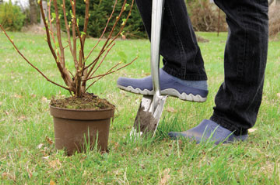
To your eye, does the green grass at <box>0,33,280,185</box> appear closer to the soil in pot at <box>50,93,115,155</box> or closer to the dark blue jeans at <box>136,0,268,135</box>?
the soil in pot at <box>50,93,115,155</box>

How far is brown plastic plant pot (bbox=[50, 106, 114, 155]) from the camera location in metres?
1.57

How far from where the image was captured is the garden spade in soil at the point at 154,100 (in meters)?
1.79

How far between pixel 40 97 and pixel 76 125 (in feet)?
5.57

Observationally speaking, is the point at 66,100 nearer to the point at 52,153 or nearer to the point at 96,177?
the point at 52,153

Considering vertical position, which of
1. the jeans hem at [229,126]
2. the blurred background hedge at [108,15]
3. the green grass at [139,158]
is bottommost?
the green grass at [139,158]

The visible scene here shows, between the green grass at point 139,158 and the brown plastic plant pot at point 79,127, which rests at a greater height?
the brown plastic plant pot at point 79,127

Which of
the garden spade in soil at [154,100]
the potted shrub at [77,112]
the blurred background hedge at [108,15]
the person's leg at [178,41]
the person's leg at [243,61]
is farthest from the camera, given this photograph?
the blurred background hedge at [108,15]

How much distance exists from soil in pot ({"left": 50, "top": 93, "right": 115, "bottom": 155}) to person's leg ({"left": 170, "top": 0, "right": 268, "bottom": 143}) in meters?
0.52

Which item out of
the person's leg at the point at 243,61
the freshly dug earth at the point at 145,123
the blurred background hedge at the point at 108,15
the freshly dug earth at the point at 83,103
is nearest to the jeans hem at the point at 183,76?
the person's leg at the point at 243,61

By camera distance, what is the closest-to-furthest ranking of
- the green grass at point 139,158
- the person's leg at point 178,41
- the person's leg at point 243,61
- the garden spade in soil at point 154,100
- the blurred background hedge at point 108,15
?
the green grass at point 139,158 < the person's leg at point 243,61 < the garden spade in soil at point 154,100 < the person's leg at point 178,41 < the blurred background hedge at point 108,15

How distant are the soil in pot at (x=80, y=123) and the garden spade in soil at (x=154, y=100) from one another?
0.87 ft

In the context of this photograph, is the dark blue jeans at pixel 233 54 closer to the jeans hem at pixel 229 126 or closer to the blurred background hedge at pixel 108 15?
the jeans hem at pixel 229 126

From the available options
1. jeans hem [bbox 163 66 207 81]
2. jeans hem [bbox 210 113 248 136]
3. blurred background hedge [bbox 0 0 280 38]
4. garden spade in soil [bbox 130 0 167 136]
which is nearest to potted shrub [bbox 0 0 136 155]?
garden spade in soil [bbox 130 0 167 136]

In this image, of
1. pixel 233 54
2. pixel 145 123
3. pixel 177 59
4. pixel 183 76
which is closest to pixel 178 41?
pixel 177 59
